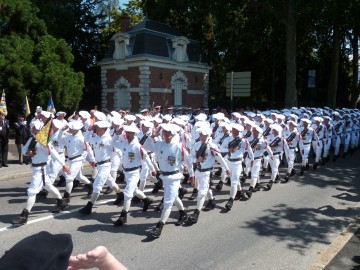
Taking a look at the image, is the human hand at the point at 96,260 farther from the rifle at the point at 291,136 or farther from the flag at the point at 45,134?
the rifle at the point at 291,136

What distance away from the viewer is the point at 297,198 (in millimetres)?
10422

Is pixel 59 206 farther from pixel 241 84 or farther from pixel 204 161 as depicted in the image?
pixel 241 84

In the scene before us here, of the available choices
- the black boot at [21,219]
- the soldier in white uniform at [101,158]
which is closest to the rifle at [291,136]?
the soldier in white uniform at [101,158]

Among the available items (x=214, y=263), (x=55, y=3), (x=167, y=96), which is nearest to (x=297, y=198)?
(x=214, y=263)

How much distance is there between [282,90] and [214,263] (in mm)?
35013

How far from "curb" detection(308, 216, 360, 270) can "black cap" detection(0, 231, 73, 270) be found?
16.4 ft

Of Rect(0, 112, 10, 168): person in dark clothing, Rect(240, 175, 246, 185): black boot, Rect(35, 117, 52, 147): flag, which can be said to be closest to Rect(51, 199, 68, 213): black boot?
Rect(35, 117, 52, 147): flag

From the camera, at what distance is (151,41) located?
30156mm

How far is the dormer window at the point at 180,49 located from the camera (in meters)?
31.8

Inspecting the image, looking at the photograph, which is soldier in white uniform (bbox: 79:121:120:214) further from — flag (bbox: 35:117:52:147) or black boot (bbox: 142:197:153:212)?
flag (bbox: 35:117:52:147)

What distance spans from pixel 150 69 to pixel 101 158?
2143cm

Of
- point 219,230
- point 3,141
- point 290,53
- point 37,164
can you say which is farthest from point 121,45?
point 219,230

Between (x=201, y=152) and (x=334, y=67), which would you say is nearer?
(x=201, y=152)

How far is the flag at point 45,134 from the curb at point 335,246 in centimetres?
588
